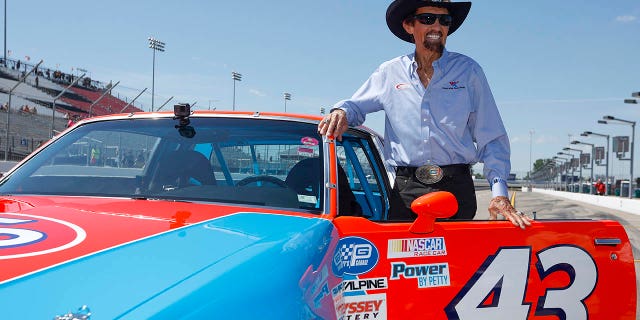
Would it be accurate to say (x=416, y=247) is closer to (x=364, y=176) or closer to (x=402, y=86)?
(x=402, y=86)

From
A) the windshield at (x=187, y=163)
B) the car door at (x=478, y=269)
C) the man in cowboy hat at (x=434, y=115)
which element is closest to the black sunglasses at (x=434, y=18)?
the man in cowboy hat at (x=434, y=115)

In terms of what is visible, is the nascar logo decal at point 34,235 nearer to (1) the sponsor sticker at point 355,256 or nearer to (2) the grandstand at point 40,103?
(1) the sponsor sticker at point 355,256

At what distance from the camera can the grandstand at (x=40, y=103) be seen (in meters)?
24.4

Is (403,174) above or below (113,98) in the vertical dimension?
below

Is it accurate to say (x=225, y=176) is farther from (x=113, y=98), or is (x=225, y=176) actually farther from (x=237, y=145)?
(x=113, y=98)

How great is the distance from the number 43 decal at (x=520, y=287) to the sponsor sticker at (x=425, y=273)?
110 millimetres

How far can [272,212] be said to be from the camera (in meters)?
2.21

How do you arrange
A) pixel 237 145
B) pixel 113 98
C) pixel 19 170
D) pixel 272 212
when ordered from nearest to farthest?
1. pixel 272 212
2. pixel 19 170
3. pixel 237 145
4. pixel 113 98

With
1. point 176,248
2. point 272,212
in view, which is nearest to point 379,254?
point 272,212

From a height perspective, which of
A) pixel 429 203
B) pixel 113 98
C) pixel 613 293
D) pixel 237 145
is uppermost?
pixel 113 98

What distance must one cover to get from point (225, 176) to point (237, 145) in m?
0.18

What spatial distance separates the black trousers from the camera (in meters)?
2.87

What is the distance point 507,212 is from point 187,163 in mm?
1512

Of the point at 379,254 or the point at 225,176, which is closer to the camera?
the point at 379,254
